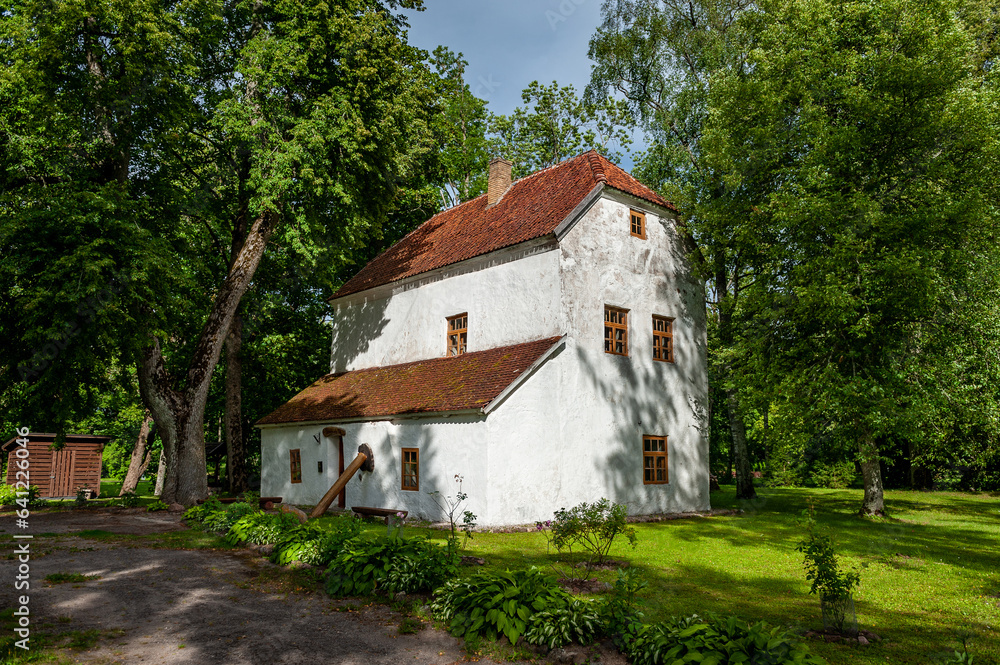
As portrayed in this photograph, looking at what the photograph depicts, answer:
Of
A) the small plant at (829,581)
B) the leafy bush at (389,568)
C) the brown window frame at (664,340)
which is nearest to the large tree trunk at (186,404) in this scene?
the leafy bush at (389,568)

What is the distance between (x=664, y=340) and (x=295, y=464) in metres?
13.8

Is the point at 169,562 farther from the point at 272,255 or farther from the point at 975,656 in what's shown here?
the point at 272,255

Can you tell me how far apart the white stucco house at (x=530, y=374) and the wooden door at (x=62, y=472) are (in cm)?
1798

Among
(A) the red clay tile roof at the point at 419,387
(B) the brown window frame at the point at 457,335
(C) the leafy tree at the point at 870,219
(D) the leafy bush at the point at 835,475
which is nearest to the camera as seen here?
(C) the leafy tree at the point at 870,219

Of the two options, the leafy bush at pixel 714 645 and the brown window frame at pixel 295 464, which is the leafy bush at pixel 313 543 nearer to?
the leafy bush at pixel 714 645

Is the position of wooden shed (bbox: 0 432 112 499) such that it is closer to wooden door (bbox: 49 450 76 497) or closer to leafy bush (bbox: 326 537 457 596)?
wooden door (bbox: 49 450 76 497)

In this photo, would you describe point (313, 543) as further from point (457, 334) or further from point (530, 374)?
point (457, 334)

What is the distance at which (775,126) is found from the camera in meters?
20.4

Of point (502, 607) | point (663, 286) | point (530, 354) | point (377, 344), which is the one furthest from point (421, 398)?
point (502, 607)

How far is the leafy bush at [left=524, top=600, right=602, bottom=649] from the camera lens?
6.47 meters

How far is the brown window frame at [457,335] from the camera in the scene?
20408 millimetres

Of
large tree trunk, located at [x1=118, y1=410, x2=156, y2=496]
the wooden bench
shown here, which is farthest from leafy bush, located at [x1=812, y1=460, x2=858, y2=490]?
large tree trunk, located at [x1=118, y1=410, x2=156, y2=496]

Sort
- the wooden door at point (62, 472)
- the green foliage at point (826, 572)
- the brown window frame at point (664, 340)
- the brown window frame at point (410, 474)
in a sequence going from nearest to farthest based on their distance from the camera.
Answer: the green foliage at point (826, 572), the brown window frame at point (410, 474), the brown window frame at point (664, 340), the wooden door at point (62, 472)

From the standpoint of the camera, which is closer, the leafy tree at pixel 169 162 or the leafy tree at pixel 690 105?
the leafy tree at pixel 169 162
